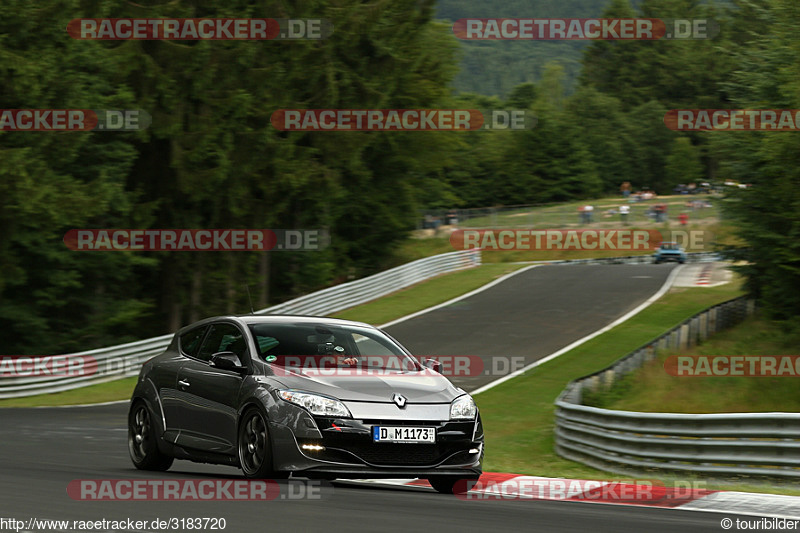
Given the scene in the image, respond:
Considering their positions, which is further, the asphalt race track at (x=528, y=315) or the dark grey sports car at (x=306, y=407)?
the asphalt race track at (x=528, y=315)

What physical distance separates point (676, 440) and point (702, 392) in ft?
34.0

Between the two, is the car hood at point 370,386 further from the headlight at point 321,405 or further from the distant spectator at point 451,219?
the distant spectator at point 451,219

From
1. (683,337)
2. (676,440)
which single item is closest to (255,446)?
(676,440)

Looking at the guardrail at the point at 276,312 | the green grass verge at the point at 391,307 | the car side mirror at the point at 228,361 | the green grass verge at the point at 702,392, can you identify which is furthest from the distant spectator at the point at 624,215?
the car side mirror at the point at 228,361

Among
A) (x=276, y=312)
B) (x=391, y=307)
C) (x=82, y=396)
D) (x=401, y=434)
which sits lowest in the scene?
(x=82, y=396)

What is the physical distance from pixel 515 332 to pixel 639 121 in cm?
11005

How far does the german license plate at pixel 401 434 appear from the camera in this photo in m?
9.30

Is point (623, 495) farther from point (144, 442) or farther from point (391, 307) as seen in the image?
point (391, 307)

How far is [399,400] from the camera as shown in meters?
9.48

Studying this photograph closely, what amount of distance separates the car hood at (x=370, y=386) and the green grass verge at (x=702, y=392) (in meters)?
11.2

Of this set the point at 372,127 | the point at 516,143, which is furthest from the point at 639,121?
the point at 372,127

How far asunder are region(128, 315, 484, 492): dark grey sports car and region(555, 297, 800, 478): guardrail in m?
3.87

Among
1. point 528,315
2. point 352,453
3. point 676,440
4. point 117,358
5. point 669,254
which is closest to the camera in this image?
point 352,453

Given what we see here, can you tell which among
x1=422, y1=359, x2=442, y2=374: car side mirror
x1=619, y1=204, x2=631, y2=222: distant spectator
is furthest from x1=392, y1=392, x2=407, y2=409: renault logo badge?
x1=619, y1=204, x2=631, y2=222: distant spectator
